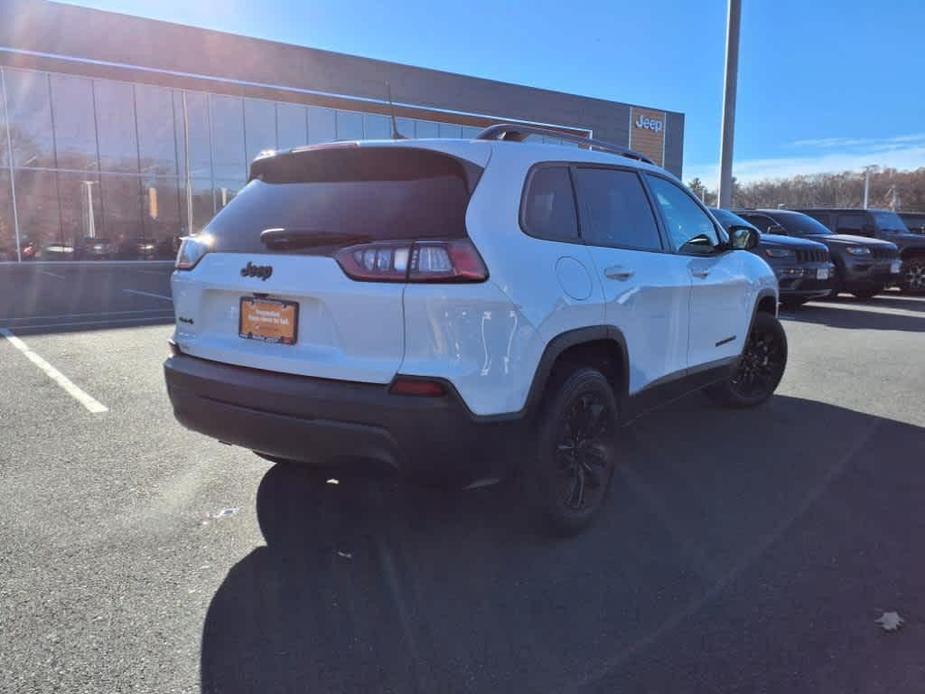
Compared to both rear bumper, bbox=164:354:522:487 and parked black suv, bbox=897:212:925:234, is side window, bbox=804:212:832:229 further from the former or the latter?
rear bumper, bbox=164:354:522:487

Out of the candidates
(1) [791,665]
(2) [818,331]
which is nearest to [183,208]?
(2) [818,331]

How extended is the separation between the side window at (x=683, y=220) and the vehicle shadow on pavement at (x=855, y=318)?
22.2 ft

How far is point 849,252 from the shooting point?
43.3 feet

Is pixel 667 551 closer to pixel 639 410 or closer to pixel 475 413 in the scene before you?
pixel 639 410

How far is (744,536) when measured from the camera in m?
3.44

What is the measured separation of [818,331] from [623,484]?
7.23 m

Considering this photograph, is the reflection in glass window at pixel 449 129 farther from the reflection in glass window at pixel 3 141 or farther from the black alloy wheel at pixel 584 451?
the black alloy wheel at pixel 584 451

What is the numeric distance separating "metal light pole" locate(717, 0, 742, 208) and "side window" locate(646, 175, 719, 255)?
41.7 ft

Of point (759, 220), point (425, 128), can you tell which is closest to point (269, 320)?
point (759, 220)

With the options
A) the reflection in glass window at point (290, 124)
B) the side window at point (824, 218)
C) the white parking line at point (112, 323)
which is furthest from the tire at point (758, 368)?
the reflection in glass window at point (290, 124)

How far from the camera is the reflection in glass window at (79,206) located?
22.4 meters

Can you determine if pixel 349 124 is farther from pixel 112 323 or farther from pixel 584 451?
pixel 584 451

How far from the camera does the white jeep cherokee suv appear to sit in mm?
2760

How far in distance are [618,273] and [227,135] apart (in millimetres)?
24384
